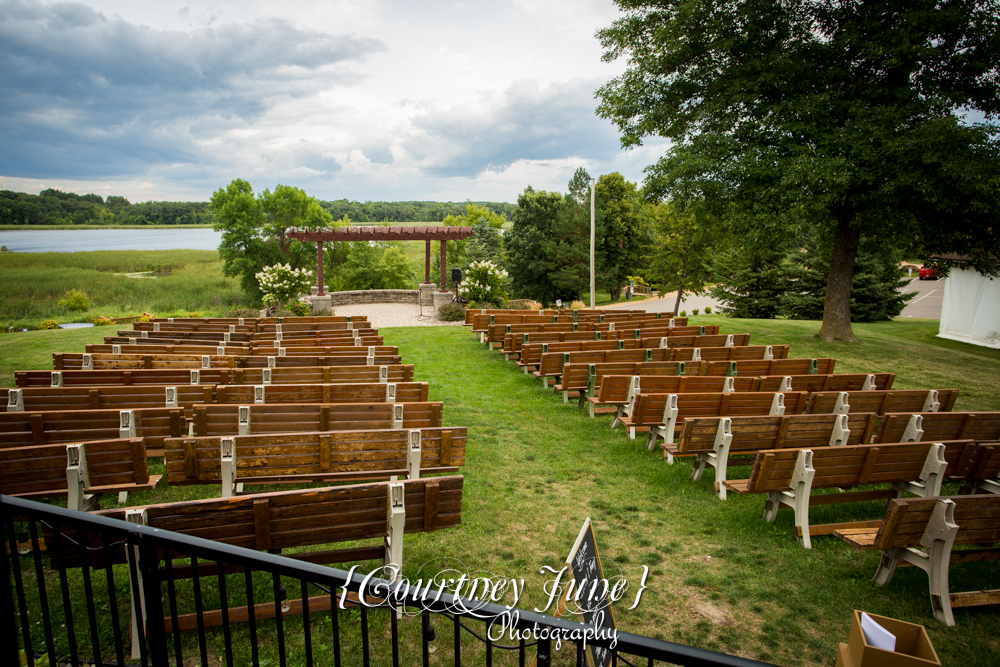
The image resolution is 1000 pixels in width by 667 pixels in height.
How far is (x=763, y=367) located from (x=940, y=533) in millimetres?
5911

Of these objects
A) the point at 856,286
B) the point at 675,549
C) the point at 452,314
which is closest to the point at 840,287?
the point at 856,286

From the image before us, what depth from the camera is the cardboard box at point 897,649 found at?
226cm

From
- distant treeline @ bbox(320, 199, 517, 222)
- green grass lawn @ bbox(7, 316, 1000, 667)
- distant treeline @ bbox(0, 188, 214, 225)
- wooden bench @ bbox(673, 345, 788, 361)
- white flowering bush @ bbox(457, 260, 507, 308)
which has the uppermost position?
distant treeline @ bbox(320, 199, 517, 222)

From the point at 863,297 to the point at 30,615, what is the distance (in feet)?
91.0

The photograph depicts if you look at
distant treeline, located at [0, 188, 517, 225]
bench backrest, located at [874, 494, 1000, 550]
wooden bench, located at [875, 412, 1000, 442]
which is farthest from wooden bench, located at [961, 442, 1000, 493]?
distant treeline, located at [0, 188, 517, 225]

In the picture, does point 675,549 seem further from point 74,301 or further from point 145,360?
point 74,301

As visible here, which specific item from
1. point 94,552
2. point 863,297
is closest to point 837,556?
point 94,552

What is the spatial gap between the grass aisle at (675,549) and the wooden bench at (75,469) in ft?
8.03

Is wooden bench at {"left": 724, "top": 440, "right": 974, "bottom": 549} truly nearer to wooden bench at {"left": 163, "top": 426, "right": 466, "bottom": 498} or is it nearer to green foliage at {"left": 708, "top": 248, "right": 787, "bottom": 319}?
wooden bench at {"left": 163, "top": 426, "right": 466, "bottom": 498}

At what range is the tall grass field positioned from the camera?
25.7 m

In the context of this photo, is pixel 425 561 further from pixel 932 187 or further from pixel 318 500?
pixel 932 187

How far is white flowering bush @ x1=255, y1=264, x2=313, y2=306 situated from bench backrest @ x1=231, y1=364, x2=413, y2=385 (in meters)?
14.8

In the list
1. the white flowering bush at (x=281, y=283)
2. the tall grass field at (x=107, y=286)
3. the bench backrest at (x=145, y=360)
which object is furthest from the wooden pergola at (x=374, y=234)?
the bench backrest at (x=145, y=360)

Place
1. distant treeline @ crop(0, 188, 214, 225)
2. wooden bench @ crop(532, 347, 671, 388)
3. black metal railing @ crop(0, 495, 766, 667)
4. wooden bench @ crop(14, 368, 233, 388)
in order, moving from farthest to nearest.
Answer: distant treeline @ crop(0, 188, 214, 225) → wooden bench @ crop(532, 347, 671, 388) → wooden bench @ crop(14, 368, 233, 388) → black metal railing @ crop(0, 495, 766, 667)
